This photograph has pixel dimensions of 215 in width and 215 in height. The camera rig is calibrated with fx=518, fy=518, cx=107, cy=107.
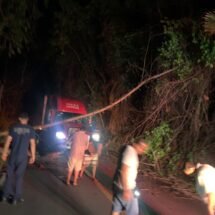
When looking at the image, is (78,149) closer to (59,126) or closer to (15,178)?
(15,178)

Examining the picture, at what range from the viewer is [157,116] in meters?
16.9

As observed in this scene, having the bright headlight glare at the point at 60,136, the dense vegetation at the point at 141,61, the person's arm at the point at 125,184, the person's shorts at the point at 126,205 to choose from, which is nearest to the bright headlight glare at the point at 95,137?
the dense vegetation at the point at 141,61

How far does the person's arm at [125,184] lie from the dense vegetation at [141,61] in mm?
6243

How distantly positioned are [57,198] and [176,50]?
22.0 ft

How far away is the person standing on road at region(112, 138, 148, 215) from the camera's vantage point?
23.9 ft

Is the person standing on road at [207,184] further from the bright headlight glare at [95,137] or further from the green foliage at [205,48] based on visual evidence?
the bright headlight glare at [95,137]

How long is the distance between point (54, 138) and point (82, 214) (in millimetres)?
9165

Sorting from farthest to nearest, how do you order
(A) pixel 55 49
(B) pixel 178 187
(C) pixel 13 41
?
(A) pixel 55 49 → (C) pixel 13 41 → (B) pixel 178 187

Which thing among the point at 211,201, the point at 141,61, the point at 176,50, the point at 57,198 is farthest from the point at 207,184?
the point at 141,61

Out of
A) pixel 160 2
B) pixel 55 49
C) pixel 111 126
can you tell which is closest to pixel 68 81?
pixel 55 49

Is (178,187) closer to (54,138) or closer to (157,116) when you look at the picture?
(157,116)

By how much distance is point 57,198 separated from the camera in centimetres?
1085

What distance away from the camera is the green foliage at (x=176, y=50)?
15.5m

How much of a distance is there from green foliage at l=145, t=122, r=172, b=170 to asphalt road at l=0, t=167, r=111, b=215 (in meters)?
3.04
